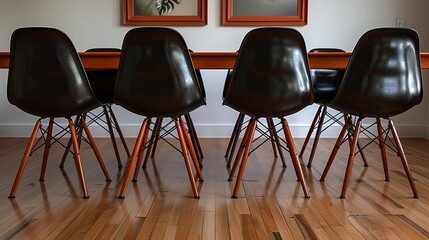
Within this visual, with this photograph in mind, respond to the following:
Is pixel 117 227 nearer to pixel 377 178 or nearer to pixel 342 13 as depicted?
pixel 377 178

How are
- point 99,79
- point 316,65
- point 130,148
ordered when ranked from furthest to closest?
point 130,148
point 99,79
point 316,65

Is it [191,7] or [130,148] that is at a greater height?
[191,7]

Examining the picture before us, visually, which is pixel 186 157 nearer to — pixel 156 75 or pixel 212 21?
pixel 156 75

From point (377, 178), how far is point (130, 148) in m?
1.89

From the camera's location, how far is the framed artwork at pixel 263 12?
11.7 feet

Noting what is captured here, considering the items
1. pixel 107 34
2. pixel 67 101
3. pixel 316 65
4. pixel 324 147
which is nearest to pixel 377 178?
pixel 316 65

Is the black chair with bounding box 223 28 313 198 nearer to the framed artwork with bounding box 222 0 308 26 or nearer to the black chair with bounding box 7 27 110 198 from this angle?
the black chair with bounding box 7 27 110 198

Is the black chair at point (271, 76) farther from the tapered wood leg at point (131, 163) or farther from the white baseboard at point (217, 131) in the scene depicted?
the white baseboard at point (217, 131)

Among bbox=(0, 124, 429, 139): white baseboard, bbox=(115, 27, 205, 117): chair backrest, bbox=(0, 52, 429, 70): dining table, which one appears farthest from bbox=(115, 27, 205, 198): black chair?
bbox=(0, 124, 429, 139): white baseboard

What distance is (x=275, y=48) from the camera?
182 cm

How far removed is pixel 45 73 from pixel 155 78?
521mm

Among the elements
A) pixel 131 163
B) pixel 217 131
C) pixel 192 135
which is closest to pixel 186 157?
pixel 131 163

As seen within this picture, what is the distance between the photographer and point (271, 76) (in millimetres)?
1853

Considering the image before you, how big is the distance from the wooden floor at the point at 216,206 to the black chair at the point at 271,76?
0.19 m
